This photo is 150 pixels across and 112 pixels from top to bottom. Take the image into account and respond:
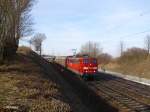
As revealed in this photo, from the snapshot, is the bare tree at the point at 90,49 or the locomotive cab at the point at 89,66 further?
the bare tree at the point at 90,49

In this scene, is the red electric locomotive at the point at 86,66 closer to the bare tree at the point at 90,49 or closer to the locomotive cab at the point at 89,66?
the locomotive cab at the point at 89,66

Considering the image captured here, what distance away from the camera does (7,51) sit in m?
30.4

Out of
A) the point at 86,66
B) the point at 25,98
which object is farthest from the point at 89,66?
the point at 25,98

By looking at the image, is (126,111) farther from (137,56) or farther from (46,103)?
(137,56)

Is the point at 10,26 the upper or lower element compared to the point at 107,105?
upper

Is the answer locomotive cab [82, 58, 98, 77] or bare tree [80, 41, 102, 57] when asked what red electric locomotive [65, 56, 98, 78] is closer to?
locomotive cab [82, 58, 98, 77]

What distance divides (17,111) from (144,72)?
51.7m

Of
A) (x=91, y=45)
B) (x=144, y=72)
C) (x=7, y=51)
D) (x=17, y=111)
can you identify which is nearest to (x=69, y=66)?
(x=144, y=72)

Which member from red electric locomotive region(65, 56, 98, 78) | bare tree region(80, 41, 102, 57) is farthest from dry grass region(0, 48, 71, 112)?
bare tree region(80, 41, 102, 57)

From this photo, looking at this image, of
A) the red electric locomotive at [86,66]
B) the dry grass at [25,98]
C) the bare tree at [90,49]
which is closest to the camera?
the dry grass at [25,98]

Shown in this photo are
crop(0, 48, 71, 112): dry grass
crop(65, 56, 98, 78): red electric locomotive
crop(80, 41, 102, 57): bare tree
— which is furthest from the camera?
crop(80, 41, 102, 57): bare tree

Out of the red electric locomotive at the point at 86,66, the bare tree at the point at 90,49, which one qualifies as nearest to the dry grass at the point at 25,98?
the red electric locomotive at the point at 86,66

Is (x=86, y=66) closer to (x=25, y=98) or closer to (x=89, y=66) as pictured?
(x=89, y=66)

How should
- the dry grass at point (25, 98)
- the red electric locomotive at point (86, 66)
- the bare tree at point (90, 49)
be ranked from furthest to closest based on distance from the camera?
the bare tree at point (90, 49)
the red electric locomotive at point (86, 66)
the dry grass at point (25, 98)
